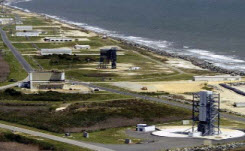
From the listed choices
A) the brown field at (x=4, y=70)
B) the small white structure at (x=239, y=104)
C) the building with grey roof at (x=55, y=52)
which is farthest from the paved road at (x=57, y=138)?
the building with grey roof at (x=55, y=52)

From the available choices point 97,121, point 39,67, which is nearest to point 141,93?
point 97,121

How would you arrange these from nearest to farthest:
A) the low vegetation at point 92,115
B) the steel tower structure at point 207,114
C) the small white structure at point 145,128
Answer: the steel tower structure at point 207,114 → the small white structure at point 145,128 → the low vegetation at point 92,115

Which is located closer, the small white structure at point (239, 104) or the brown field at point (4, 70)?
the small white structure at point (239, 104)

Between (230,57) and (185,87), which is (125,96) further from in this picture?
(230,57)

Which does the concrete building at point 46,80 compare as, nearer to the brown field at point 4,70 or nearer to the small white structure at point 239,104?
the brown field at point 4,70

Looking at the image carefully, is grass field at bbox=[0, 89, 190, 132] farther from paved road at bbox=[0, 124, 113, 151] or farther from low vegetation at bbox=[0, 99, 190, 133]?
paved road at bbox=[0, 124, 113, 151]

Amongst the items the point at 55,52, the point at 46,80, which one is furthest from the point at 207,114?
the point at 55,52

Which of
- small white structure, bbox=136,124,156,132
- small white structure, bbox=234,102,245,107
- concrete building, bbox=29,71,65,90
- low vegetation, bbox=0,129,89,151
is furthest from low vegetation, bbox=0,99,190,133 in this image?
concrete building, bbox=29,71,65,90

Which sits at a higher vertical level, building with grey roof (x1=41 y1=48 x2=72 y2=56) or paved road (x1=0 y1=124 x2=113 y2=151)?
building with grey roof (x1=41 y1=48 x2=72 y2=56)
